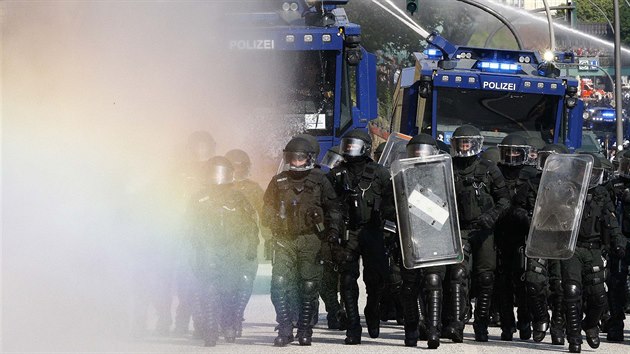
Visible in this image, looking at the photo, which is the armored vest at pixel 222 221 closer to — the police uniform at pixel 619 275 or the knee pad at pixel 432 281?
the knee pad at pixel 432 281

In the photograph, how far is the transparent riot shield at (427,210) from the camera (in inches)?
518

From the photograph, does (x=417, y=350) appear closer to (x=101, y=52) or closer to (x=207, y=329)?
(x=207, y=329)

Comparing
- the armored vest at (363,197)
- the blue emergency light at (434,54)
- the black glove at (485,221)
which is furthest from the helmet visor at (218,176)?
the blue emergency light at (434,54)

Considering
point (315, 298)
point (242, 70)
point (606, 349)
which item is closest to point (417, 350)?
point (315, 298)

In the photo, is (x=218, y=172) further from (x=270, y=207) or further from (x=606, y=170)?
(x=606, y=170)

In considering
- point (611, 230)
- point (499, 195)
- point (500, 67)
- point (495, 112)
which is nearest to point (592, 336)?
point (611, 230)

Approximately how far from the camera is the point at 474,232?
44.6ft

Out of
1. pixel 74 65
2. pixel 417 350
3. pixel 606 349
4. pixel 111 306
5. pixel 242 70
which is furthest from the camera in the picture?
pixel 242 70

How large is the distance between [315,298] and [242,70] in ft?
21.4

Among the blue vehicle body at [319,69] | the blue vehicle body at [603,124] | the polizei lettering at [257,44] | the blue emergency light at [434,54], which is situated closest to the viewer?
the polizei lettering at [257,44]

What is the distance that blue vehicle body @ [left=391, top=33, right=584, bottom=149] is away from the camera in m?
22.0

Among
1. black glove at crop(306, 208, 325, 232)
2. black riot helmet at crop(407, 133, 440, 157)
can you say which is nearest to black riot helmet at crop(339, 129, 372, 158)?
black riot helmet at crop(407, 133, 440, 157)

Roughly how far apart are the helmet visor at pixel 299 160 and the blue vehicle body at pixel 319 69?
20.4 feet

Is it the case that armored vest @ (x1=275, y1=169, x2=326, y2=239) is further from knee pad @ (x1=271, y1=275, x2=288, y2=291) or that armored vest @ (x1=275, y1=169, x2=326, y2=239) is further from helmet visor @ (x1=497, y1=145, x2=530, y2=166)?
helmet visor @ (x1=497, y1=145, x2=530, y2=166)
